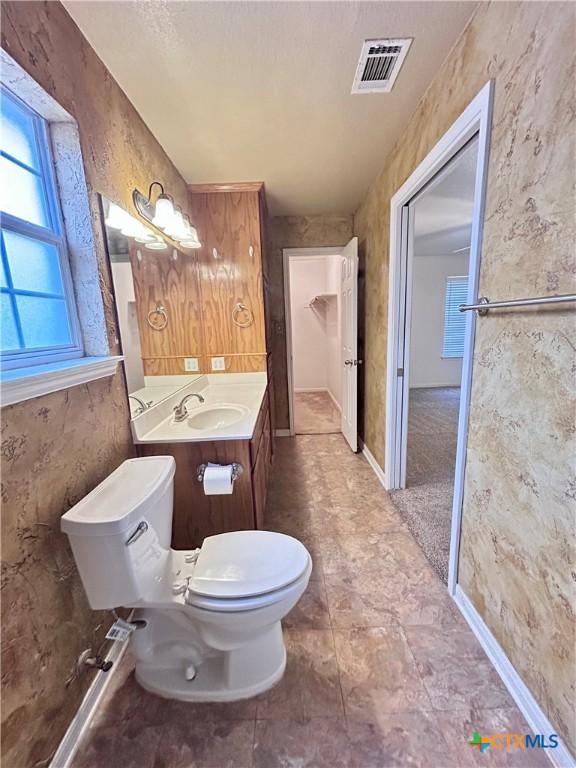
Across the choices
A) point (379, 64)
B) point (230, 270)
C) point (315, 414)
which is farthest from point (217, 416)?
point (315, 414)

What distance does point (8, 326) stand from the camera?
93 cm

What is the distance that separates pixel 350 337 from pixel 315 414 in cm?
171

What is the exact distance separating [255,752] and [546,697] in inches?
36.0

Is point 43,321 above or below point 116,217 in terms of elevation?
below

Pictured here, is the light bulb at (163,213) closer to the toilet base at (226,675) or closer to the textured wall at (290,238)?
the textured wall at (290,238)

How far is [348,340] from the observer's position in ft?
10.2

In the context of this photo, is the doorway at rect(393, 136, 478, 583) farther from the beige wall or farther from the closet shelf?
the closet shelf

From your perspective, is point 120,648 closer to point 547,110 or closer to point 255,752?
point 255,752

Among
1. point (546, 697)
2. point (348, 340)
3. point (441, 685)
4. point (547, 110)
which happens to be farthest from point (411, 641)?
point (348, 340)

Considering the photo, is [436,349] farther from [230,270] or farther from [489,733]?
[489,733]

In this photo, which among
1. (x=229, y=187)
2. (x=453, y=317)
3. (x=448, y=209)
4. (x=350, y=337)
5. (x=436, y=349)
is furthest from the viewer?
(x=436, y=349)

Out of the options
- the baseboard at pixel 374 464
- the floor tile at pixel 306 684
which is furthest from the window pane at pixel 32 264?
the baseboard at pixel 374 464

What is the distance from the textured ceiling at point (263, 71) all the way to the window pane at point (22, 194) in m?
0.60

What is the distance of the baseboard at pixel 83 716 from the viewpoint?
3.10 ft
